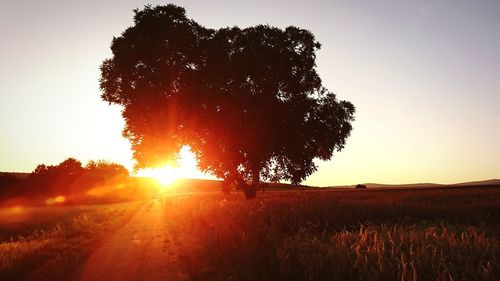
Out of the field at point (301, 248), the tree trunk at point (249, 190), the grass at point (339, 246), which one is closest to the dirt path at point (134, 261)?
the field at point (301, 248)

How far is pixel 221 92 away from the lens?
1060 inches

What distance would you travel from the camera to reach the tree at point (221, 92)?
26.8m

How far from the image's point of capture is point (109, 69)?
28.4 metres

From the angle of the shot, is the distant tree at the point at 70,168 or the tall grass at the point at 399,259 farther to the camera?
the distant tree at the point at 70,168

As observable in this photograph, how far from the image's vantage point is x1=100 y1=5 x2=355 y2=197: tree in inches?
1055

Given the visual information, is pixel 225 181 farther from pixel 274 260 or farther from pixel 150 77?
pixel 274 260

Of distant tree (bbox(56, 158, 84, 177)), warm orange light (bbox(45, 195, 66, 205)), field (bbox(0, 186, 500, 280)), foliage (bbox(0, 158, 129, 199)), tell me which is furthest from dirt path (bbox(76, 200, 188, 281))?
distant tree (bbox(56, 158, 84, 177))

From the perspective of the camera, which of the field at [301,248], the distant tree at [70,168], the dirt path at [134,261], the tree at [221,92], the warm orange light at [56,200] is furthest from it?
the distant tree at [70,168]

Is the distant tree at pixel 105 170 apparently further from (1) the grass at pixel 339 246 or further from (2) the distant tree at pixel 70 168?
(1) the grass at pixel 339 246

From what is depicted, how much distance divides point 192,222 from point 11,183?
7130cm

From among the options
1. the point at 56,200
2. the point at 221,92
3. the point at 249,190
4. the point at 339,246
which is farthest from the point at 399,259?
the point at 56,200

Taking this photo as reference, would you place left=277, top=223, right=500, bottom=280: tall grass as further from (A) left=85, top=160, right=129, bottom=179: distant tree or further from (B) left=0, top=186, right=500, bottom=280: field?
(A) left=85, top=160, right=129, bottom=179: distant tree

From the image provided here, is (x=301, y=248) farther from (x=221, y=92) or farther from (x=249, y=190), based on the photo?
(x=249, y=190)

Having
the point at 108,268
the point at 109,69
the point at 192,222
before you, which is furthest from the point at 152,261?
the point at 109,69
